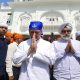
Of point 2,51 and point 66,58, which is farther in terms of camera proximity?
point 2,51

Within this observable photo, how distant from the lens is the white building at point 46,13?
35.2m

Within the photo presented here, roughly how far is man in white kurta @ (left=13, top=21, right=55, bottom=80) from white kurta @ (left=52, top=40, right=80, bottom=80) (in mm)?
248

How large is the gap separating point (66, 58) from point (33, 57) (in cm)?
54

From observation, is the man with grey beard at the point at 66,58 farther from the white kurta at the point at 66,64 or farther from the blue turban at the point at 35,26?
the blue turban at the point at 35,26

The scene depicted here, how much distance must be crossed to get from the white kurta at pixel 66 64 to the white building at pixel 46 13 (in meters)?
30.7

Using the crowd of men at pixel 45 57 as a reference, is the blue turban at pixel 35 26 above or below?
above

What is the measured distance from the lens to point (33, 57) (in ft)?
12.8

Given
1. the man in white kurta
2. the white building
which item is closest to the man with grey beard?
the man in white kurta

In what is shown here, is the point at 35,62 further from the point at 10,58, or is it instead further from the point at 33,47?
the point at 10,58

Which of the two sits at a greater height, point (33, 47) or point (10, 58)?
point (33, 47)

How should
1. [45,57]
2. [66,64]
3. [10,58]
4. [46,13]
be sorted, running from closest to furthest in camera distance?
[45,57] < [66,64] < [10,58] < [46,13]

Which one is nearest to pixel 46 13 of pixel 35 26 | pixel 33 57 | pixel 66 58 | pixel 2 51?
pixel 2 51

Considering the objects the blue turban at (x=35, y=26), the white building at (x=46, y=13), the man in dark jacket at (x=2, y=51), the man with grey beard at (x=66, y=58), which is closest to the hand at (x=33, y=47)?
the blue turban at (x=35, y=26)

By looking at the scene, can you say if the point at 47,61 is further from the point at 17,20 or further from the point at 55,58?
the point at 17,20
